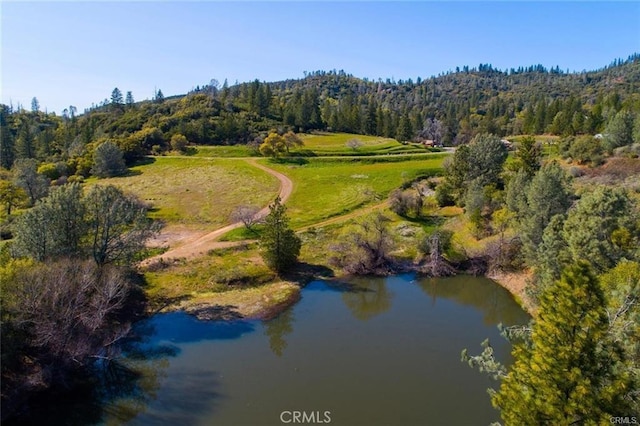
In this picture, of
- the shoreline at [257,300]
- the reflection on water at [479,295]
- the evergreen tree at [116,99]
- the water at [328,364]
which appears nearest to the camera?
the water at [328,364]

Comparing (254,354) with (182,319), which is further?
(182,319)

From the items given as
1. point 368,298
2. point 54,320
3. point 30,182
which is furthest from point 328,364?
point 30,182

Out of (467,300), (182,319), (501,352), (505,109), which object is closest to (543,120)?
(505,109)

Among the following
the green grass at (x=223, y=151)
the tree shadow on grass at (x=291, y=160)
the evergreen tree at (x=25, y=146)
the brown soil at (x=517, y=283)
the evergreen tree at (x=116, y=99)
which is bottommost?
the brown soil at (x=517, y=283)

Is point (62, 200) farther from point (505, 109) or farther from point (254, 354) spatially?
point (505, 109)

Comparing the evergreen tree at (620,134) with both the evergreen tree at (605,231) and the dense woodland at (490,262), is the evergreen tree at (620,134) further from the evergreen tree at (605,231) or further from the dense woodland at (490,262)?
the evergreen tree at (605,231)

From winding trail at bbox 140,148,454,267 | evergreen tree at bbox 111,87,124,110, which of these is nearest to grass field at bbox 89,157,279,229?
winding trail at bbox 140,148,454,267

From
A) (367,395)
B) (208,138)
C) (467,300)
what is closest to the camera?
(367,395)

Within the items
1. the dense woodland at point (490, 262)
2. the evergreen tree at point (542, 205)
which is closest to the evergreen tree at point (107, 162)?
the dense woodland at point (490, 262)
